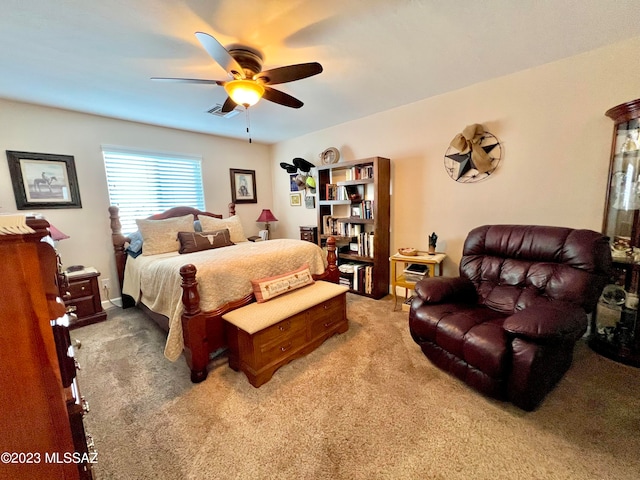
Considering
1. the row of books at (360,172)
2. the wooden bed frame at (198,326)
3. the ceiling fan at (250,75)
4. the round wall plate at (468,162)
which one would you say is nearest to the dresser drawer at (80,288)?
the wooden bed frame at (198,326)

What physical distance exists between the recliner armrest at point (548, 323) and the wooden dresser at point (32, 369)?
1978 millimetres

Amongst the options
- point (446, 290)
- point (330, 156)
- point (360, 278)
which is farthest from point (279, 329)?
point (330, 156)

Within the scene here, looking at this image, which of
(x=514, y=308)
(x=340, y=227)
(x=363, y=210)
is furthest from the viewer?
(x=340, y=227)

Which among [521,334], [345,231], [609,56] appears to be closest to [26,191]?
[345,231]

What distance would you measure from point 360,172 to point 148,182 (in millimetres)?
2930

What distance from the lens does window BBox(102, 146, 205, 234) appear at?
10.9 ft

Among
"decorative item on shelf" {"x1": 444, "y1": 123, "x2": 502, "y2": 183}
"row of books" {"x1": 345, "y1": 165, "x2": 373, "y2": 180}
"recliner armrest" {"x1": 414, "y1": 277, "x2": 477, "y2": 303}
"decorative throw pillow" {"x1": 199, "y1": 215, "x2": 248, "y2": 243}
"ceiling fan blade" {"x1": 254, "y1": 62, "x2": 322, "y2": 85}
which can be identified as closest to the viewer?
"ceiling fan blade" {"x1": 254, "y1": 62, "x2": 322, "y2": 85}

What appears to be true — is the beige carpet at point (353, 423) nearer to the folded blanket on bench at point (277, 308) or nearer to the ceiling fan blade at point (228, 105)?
the folded blanket on bench at point (277, 308)

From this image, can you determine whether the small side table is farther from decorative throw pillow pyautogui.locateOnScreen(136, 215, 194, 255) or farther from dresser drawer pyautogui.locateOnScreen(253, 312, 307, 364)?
decorative throw pillow pyautogui.locateOnScreen(136, 215, 194, 255)

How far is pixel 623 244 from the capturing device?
202cm

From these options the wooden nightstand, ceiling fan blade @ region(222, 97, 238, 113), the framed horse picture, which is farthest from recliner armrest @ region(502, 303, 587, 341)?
the framed horse picture

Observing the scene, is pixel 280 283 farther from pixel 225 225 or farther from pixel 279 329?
pixel 225 225

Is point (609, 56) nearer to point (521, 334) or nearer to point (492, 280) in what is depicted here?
point (492, 280)

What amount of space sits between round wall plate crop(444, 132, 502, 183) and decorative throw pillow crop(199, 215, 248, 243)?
2789mm
